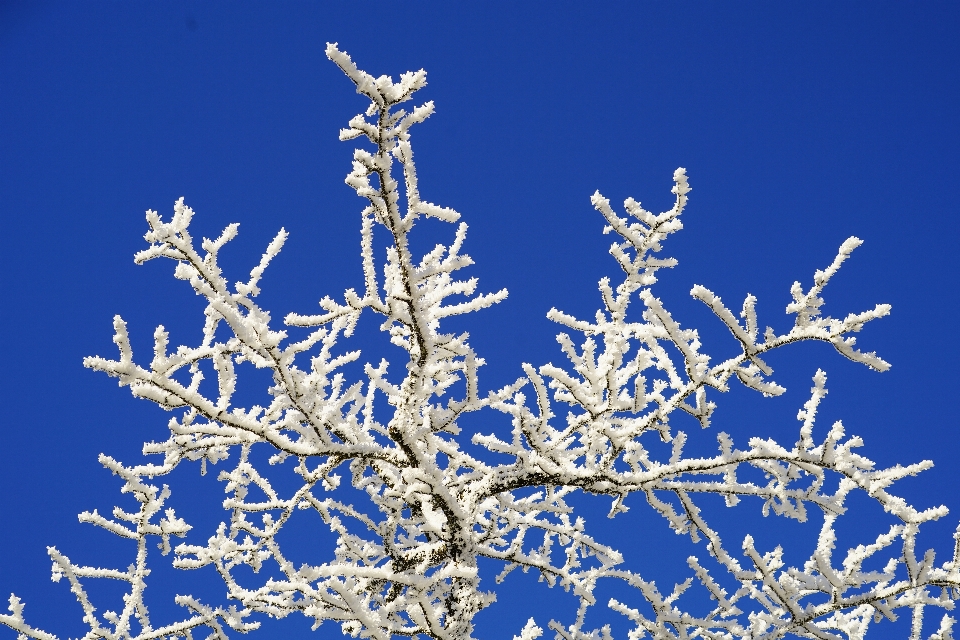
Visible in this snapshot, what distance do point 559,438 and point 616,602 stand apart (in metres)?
2.02

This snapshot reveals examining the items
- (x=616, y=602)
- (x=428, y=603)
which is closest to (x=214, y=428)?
(x=428, y=603)

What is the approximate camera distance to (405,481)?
403 centimetres

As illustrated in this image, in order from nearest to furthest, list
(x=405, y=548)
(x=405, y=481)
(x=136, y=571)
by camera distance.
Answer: (x=405, y=481), (x=405, y=548), (x=136, y=571)

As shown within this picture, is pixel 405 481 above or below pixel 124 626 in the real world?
above

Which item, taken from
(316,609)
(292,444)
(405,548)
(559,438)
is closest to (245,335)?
(292,444)

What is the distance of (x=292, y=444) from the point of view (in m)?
3.72

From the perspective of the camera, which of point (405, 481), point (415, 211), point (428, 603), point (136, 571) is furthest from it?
point (136, 571)

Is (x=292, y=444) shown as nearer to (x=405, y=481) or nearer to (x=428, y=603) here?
(x=405, y=481)

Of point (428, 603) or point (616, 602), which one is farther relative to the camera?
point (616, 602)

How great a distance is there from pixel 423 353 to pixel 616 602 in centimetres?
314

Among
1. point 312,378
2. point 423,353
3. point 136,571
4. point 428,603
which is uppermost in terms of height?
point 423,353

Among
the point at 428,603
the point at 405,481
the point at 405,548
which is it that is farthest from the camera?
A: the point at 405,548

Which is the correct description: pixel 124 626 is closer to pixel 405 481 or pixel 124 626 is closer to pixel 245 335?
pixel 405 481

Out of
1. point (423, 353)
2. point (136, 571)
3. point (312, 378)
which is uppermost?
point (423, 353)
